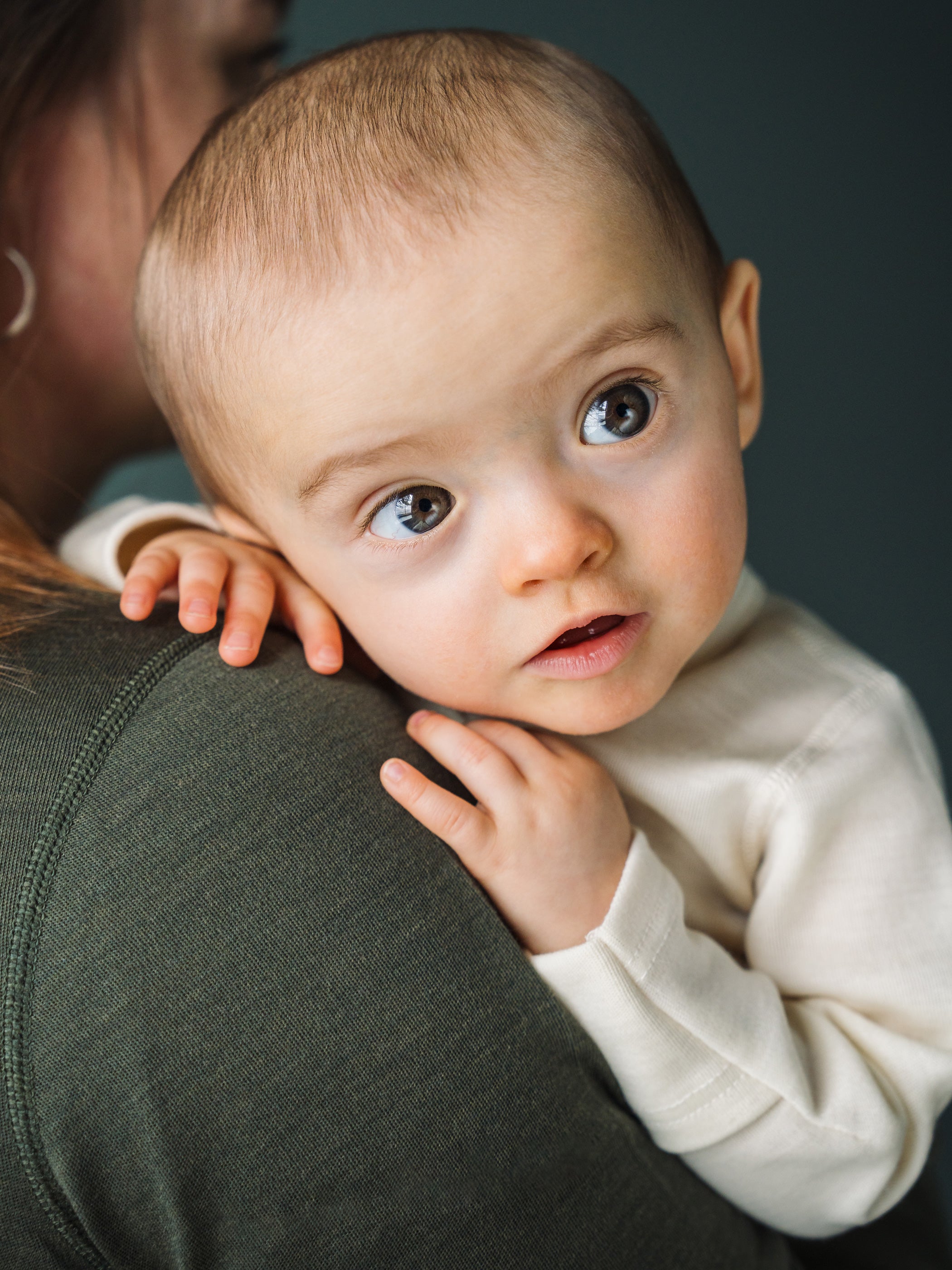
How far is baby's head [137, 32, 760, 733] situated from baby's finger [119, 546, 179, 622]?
3.5 inches

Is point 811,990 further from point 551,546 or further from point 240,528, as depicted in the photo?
point 240,528

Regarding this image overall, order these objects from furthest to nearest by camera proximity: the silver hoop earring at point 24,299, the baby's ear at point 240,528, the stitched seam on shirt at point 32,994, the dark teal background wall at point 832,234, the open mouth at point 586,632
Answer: the dark teal background wall at point 832,234 → the silver hoop earring at point 24,299 → the baby's ear at point 240,528 → the open mouth at point 586,632 → the stitched seam on shirt at point 32,994

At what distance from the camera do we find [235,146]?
30.5 inches

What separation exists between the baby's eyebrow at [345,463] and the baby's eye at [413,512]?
0.04m

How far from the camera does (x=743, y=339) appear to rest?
0.90 metres

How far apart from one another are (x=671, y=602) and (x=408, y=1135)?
410 mm

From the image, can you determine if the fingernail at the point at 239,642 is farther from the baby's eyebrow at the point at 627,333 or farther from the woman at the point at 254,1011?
the baby's eyebrow at the point at 627,333

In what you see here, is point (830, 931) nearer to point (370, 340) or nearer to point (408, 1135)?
point (408, 1135)

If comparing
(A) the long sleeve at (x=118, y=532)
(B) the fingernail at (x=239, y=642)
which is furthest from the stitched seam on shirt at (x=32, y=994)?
(A) the long sleeve at (x=118, y=532)

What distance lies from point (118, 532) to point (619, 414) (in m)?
0.48

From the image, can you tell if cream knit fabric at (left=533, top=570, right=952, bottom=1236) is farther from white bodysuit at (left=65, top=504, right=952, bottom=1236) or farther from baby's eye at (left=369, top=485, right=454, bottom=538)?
baby's eye at (left=369, top=485, right=454, bottom=538)

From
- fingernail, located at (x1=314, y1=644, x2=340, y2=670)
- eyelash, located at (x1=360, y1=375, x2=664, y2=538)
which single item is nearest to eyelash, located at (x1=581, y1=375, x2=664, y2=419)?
eyelash, located at (x1=360, y1=375, x2=664, y2=538)

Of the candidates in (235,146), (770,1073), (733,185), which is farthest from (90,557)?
(733,185)

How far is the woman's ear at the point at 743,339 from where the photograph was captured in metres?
0.90
